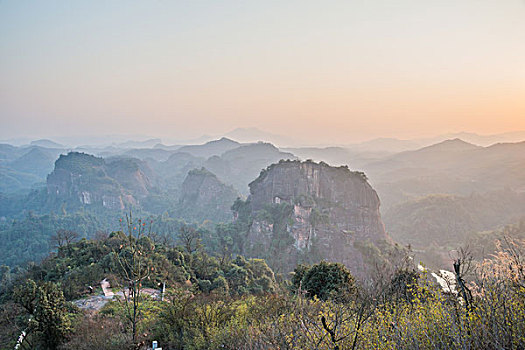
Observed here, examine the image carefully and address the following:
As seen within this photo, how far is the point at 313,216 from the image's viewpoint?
1849 inches

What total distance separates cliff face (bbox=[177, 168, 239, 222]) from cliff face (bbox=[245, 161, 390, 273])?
116 ft

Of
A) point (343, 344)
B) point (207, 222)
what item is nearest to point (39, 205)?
point (207, 222)

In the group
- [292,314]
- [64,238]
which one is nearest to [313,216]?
[64,238]

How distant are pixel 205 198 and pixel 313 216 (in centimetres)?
5251

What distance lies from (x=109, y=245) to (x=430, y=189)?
110238mm

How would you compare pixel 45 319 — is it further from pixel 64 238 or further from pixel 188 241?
pixel 188 241

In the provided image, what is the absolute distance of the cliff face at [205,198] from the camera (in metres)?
87.6

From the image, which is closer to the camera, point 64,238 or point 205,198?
point 64,238

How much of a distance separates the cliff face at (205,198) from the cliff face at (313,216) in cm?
3526

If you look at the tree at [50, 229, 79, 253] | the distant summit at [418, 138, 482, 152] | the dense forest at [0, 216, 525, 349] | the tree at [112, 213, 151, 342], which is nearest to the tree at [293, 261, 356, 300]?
the dense forest at [0, 216, 525, 349]

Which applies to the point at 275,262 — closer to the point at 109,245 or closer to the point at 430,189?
the point at 109,245

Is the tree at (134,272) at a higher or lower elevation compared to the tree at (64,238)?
higher

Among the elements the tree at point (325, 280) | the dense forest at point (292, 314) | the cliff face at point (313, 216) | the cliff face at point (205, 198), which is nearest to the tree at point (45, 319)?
the dense forest at point (292, 314)

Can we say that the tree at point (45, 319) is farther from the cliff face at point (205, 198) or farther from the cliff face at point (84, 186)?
the cliff face at point (84, 186)
